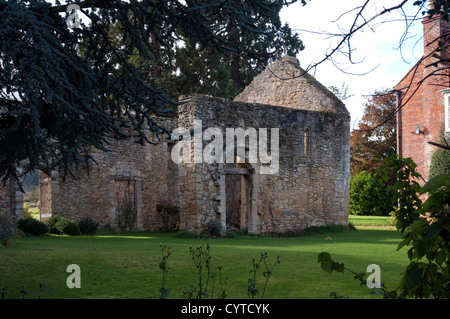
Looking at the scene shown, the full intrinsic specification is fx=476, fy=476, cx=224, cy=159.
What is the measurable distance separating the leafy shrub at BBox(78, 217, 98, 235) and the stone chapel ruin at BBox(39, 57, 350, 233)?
966 millimetres

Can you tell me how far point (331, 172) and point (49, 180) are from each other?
1137 centimetres

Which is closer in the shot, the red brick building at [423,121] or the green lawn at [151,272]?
the green lawn at [151,272]

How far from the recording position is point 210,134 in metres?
16.1

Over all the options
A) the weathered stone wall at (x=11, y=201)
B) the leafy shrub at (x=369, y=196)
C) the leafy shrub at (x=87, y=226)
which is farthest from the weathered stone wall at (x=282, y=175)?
the leafy shrub at (x=369, y=196)

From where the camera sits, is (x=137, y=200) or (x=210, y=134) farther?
(x=137, y=200)

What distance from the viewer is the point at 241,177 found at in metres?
18.8

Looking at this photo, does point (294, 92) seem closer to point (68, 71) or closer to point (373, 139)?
point (68, 71)

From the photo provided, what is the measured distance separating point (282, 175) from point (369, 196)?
1585cm

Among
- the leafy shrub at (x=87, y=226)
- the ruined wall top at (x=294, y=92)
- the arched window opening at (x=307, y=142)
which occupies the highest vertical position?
the ruined wall top at (x=294, y=92)

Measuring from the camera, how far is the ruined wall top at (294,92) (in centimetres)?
2088

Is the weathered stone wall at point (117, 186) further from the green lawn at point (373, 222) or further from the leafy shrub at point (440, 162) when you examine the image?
the leafy shrub at point (440, 162)

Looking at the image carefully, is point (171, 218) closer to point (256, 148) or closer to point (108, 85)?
point (256, 148)

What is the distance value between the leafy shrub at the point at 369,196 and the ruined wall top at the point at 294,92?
38.8ft
